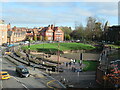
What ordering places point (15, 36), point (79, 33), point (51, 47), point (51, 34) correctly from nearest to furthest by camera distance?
1. point (51, 47)
2. point (15, 36)
3. point (51, 34)
4. point (79, 33)

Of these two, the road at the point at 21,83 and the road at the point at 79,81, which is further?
the road at the point at 79,81

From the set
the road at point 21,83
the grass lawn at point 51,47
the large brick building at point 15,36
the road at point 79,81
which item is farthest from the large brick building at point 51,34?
the road at point 21,83

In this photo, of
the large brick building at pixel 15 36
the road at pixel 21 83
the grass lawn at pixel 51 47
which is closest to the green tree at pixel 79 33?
the grass lawn at pixel 51 47

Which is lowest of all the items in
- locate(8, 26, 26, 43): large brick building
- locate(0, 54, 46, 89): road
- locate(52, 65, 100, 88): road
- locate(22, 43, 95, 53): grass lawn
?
locate(52, 65, 100, 88): road

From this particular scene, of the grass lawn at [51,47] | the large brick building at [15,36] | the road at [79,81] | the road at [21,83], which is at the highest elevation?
the large brick building at [15,36]

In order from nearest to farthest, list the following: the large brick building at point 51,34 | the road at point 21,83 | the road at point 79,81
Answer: the road at point 21,83, the road at point 79,81, the large brick building at point 51,34

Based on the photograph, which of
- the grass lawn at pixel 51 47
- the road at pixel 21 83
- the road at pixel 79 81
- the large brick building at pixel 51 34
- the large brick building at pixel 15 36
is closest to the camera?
the road at pixel 21 83

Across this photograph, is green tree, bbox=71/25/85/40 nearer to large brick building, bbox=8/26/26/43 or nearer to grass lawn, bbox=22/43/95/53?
grass lawn, bbox=22/43/95/53

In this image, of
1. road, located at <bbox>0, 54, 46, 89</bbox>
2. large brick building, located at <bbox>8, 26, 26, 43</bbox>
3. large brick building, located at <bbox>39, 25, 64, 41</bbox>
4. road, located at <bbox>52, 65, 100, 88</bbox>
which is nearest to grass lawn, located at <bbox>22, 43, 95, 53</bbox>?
large brick building, located at <bbox>8, 26, 26, 43</bbox>

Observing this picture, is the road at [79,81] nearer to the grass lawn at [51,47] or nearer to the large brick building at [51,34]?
the grass lawn at [51,47]

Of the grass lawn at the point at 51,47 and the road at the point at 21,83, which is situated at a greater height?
the grass lawn at the point at 51,47

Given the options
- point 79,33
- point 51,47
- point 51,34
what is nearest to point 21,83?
point 51,47

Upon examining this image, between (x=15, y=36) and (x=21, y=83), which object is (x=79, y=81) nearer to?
(x=21, y=83)

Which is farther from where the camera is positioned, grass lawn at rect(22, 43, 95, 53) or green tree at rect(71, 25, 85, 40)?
green tree at rect(71, 25, 85, 40)
